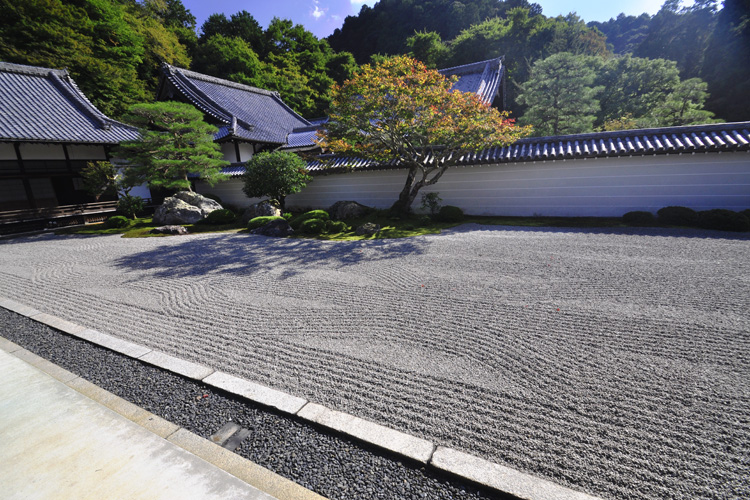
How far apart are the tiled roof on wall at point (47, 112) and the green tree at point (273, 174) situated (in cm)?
898

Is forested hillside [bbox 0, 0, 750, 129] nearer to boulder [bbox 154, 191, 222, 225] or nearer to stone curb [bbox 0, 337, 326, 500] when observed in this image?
boulder [bbox 154, 191, 222, 225]

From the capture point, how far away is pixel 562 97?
58.5 ft

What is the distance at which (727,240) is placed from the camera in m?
7.88

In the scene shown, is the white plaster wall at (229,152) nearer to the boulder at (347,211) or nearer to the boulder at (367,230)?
the boulder at (347,211)

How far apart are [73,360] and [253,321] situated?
2061mm

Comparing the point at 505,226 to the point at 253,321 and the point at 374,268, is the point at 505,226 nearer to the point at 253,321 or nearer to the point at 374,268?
the point at 374,268

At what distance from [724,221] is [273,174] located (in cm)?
1475

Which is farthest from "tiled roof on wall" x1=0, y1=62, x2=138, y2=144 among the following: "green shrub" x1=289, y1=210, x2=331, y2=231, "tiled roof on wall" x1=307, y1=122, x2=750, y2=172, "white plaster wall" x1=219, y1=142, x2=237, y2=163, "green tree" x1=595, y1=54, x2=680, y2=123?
"green tree" x1=595, y1=54, x2=680, y2=123

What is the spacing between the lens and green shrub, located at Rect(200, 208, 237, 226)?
14.0m

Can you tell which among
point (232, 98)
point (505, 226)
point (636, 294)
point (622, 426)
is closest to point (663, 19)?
point (505, 226)

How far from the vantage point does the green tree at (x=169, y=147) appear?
13742 mm

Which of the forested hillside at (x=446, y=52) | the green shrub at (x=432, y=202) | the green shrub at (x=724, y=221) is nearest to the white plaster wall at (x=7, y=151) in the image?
the forested hillside at (x=446, y=52)

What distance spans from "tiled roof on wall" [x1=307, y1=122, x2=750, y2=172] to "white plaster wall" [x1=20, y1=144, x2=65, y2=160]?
16.4 metres

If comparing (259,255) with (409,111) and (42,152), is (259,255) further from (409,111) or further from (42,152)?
(42,152)
